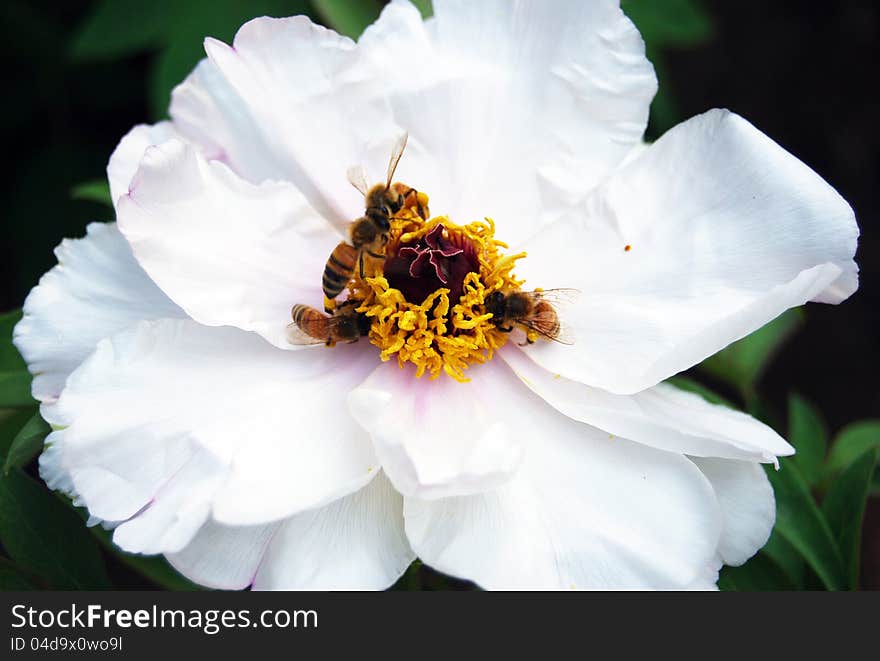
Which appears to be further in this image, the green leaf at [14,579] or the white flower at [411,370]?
the green leaf at [14,579]

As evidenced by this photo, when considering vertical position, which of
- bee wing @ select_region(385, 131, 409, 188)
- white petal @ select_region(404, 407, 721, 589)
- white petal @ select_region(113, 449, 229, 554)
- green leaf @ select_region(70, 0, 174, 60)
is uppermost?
bee wing @ select_region(385, 131, 409, 188)

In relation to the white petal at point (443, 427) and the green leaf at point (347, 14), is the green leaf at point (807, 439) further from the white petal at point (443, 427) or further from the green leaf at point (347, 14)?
the green leaf at point (347, 14)

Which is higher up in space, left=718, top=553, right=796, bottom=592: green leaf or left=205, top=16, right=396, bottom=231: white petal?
left=205, top=16, right=396, bottom=231: white petal

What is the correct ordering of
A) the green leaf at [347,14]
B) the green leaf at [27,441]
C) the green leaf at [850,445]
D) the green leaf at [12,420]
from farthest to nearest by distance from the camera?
the green leaf at [850,445]
the green leaf at [347,14]
the green leaf at [12,420]
the green leaf at [27,441]

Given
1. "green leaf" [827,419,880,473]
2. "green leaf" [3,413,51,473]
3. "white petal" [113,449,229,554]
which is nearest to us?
"white petal" [113,449,229,554]

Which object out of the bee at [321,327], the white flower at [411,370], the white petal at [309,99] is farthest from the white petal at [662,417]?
the white petal at [309,99]

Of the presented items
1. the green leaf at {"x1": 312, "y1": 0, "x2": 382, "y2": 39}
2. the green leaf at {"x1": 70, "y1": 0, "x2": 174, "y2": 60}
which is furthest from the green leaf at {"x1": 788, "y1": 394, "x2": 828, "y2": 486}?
the green leaf at {"x1": 70, "y1": 0, "x2": 174, "y2": 60}

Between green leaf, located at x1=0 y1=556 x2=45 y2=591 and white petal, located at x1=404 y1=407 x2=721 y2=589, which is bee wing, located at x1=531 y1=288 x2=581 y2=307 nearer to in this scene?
white petal, located at x1=404 y1=407 x2=721 y2=589
